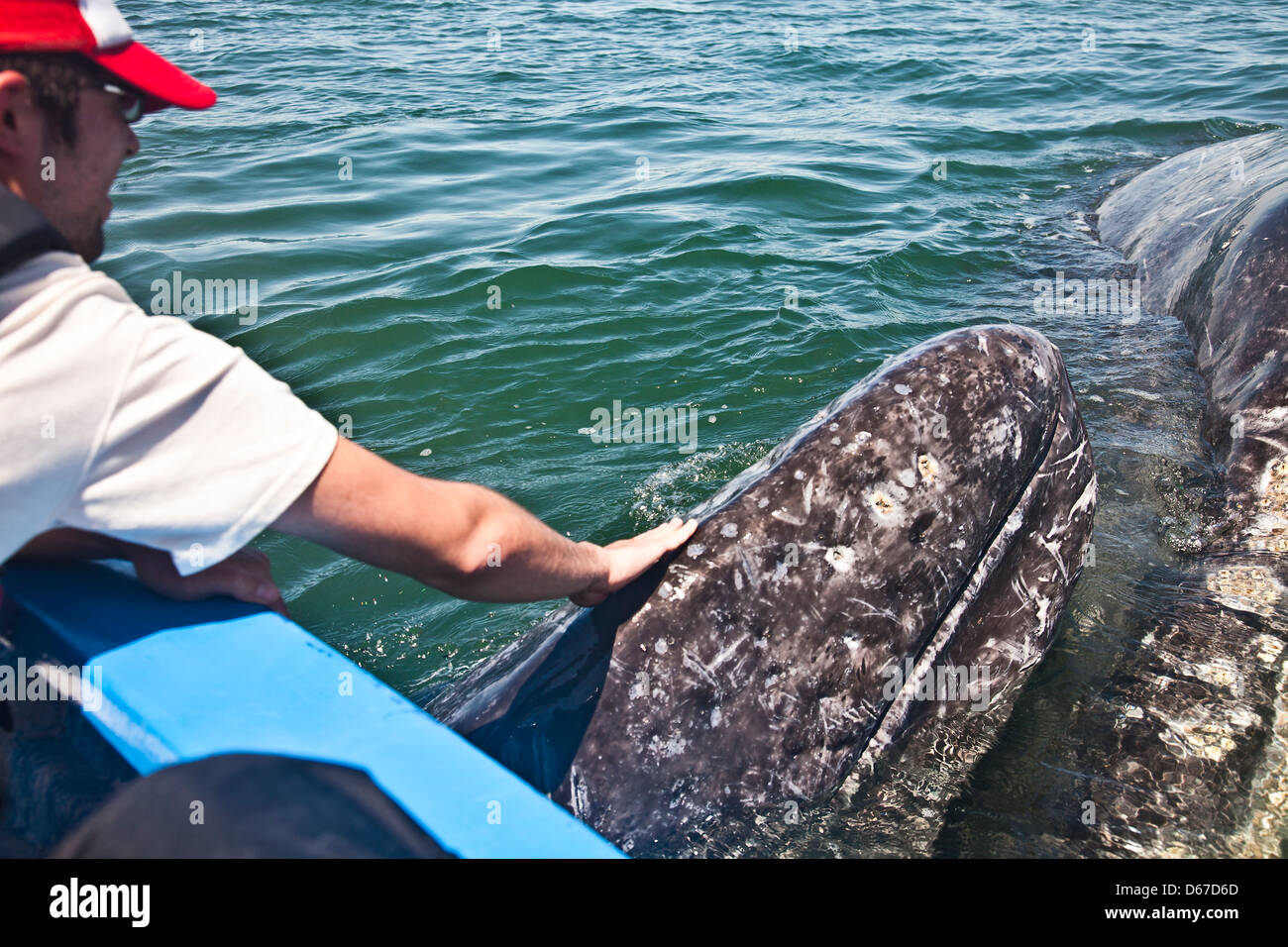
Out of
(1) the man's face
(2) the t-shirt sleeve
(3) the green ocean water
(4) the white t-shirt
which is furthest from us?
(3) the green ocean water

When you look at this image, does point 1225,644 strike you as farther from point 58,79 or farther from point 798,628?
point 58,79

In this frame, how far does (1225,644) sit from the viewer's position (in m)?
4.00

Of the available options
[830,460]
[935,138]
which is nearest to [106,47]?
[830,460]

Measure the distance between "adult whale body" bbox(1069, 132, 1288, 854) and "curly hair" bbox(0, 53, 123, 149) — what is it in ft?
11.3

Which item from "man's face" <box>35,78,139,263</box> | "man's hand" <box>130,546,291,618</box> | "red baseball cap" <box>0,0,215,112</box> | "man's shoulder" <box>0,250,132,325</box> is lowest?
"man's hand" <box>130,546,291,618</box>

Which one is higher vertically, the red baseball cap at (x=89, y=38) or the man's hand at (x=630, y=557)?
the red baseball cap at (x=89, y=38)

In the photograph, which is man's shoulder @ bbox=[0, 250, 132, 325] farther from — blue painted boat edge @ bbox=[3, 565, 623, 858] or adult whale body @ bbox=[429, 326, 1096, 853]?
adult whale body @ bbox=[429, 326, 1096, 853]

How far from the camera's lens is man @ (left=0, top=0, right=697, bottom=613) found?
184cm

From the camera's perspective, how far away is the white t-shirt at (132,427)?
1.82 metres

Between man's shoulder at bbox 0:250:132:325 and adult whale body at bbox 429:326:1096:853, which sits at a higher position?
man's shoulder at bbox 0:250:132:325

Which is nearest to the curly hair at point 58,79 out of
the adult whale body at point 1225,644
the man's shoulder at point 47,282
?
the man's shoulder at point 47,282

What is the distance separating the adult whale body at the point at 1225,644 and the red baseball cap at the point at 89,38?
3394 millimetres

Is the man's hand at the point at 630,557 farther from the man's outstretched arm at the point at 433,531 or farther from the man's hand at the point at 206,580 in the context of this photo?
the man's hand at the point at 206,580

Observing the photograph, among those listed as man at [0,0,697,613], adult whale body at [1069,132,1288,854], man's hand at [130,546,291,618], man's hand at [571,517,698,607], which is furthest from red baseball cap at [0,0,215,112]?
adult whale body at [1069,132,1288,854]
